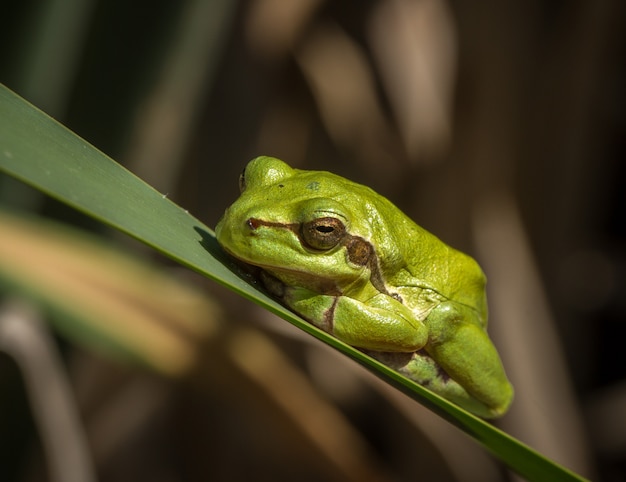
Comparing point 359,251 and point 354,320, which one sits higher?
point 359,251

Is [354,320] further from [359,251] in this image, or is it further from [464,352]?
[464,352]

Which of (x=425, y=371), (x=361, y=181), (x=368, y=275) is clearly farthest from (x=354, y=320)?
(x=361, y=181)

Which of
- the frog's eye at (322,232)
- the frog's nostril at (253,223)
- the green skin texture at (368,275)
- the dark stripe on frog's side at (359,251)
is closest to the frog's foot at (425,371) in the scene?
the green skin texture at (368,275)

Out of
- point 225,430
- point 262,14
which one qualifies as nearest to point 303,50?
point 262,14

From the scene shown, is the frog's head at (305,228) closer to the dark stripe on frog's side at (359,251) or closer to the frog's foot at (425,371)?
the dark stripe on frog's side at (359,251)

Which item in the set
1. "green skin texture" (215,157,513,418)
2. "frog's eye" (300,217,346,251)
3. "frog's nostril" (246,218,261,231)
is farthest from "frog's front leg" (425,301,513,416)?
"frog's nostril" (246,218,261,231)

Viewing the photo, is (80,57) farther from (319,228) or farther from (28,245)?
(319,228)

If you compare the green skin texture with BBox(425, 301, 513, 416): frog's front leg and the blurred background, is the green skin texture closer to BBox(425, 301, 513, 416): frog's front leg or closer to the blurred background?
BBox(425, 301, 513, 416): frog's front leg
